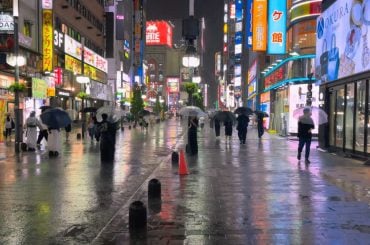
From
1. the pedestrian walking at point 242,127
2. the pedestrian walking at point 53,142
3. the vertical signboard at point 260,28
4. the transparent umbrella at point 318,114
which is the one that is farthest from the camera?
the vertical signboard at point 260,28

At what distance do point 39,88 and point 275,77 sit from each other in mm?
20967

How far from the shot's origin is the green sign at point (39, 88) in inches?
1674

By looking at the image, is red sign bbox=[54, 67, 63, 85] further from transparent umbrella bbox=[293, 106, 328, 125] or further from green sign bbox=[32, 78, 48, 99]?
transparent umbrella bbox=[293, 106, 328, 125]

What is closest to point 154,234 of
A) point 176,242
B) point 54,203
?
point 176,242

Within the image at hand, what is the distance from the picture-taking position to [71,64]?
200ft

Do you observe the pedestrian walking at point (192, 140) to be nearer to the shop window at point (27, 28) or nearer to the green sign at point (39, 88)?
the green sign at point (39, 88)

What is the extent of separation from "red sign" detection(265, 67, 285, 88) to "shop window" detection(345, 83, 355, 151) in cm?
2525

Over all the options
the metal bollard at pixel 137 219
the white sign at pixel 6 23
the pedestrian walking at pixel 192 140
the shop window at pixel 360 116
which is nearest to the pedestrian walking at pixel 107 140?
the pedestrian walking at pixel 192 140

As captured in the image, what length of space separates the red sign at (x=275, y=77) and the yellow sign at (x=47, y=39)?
1927 centimetres

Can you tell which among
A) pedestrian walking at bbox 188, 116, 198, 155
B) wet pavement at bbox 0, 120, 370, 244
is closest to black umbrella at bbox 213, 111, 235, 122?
pedestrian walking at bbox 188, 116, 198, 155

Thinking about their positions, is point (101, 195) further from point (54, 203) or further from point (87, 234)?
point (87, 234)

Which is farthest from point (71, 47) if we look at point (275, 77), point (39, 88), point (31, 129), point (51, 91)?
point (31, 129)

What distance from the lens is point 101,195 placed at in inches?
447

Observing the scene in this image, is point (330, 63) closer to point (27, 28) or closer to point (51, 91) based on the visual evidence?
point (27, 28)
